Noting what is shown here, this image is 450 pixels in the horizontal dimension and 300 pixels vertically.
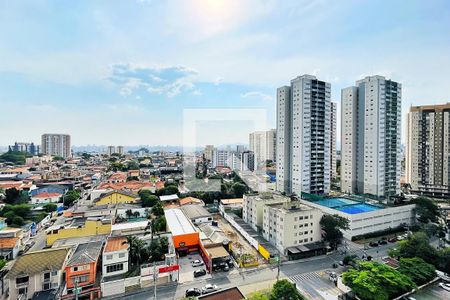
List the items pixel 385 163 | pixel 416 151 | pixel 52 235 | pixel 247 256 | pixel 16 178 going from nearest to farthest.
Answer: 1. pixel 247 256
2. pixel 52 235
3. pixel 385 163
4. pixel 416 151
5. pixel 16 178

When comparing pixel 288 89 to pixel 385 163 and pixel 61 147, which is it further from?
pixel 61 147

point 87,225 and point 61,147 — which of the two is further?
point 61,147

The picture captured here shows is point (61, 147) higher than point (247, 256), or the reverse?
point (61, 147)

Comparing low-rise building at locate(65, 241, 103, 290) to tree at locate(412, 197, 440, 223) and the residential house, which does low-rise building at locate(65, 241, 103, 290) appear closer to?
the residential house

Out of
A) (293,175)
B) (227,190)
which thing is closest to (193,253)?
(227,190)

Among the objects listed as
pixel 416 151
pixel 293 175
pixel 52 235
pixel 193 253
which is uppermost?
pixel 416 151

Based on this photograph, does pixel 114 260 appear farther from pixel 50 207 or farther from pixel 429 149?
pixel 429 149

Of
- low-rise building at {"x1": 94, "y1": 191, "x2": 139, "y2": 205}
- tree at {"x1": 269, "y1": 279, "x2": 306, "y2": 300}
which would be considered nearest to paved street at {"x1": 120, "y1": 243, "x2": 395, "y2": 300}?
tree at {"x1": 269, "y1": 279, "x2": 306, "y2": 300}
